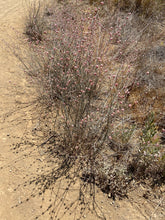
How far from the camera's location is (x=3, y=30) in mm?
5414

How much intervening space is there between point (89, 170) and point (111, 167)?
27cm

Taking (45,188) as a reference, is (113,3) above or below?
above

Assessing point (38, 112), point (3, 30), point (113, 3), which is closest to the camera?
point (38, 112)

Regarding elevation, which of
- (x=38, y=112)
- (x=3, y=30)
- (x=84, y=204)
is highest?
(x=3, y=30)

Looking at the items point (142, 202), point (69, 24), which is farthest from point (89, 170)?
point (69, 24)

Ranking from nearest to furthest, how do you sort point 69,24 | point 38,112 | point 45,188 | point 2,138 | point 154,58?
point 45,188
point 2,138
point 38,112
point 69,24
point 154,58

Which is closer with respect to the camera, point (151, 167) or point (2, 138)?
point (151, 167)

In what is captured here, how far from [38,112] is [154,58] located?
105 inches

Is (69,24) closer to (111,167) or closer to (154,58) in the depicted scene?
(154,58)

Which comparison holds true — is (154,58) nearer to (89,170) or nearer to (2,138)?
(89,170)

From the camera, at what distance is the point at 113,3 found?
655 centimetres

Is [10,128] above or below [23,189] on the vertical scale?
above

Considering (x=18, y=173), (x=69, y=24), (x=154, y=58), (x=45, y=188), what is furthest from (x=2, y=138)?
(x=154, y=58)

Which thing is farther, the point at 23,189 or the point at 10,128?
the point at 10,128
